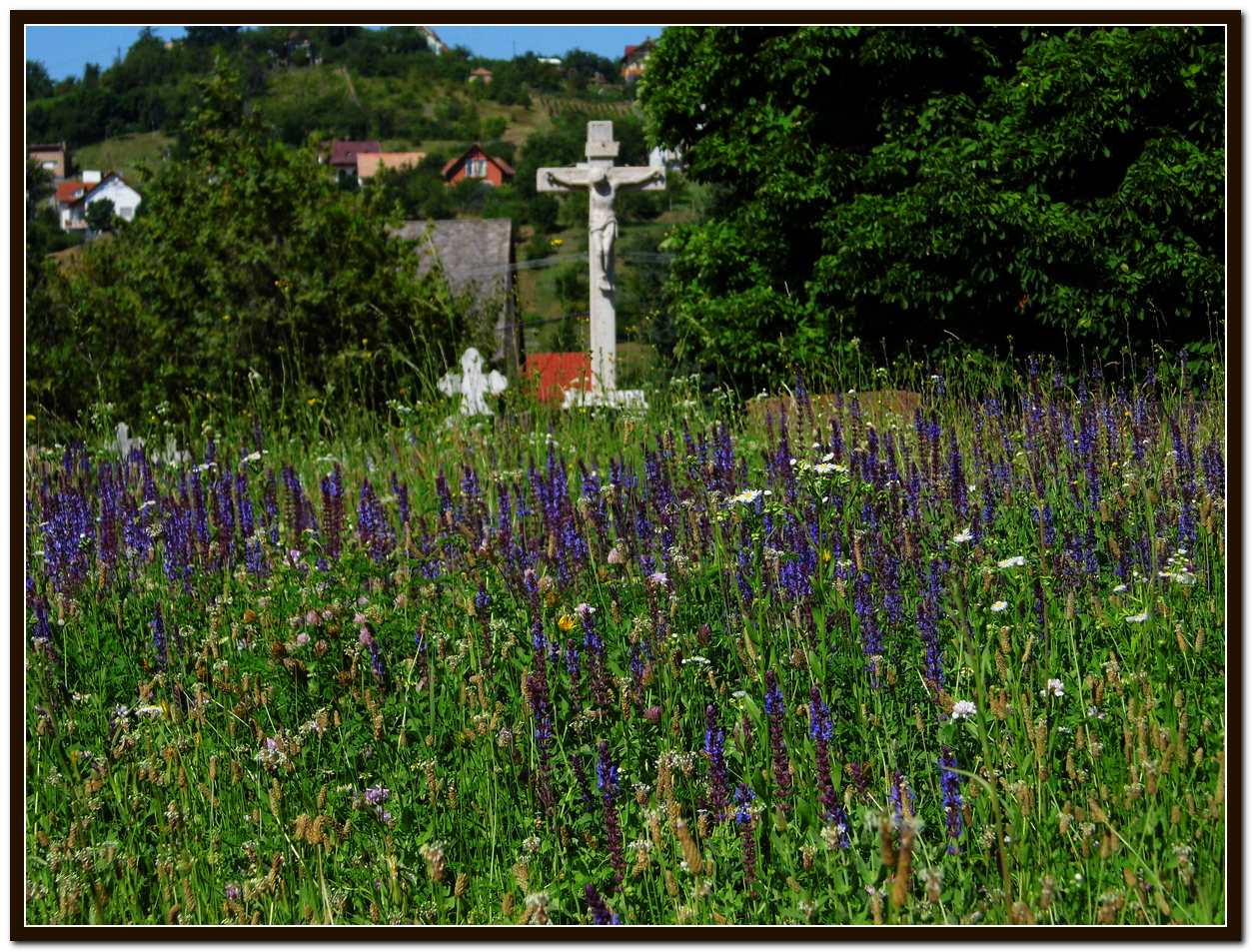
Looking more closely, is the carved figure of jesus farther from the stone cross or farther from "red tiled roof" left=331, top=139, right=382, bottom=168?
"red tiled roof" left=331, top=139, right=382, bottom=168

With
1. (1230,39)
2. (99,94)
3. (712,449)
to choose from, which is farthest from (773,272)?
(99,94)

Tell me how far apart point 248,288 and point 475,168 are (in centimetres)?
4368

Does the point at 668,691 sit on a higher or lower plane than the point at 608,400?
lower

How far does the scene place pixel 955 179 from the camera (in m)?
9.61

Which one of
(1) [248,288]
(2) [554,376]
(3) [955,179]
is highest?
(3) [955,179]

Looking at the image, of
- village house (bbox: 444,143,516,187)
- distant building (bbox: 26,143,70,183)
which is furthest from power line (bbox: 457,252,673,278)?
distant building (bbox: 26,143,70,183)

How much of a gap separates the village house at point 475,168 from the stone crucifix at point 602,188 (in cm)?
3690

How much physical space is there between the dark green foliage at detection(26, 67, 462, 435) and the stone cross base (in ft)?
9.55

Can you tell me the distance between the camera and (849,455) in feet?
15.2

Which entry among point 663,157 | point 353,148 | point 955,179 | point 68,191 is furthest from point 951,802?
point 68,191

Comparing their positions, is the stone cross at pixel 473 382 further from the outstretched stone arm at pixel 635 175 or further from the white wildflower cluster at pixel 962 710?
the white wildflower cluster at pixel 962 710

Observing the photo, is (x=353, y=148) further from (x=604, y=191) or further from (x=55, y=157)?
(x=604, y=191)

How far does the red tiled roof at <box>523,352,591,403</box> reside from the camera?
25.5ft

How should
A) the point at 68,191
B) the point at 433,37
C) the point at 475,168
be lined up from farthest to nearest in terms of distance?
the point at 68,191 < the point at 475,168 < the point at 433,37
